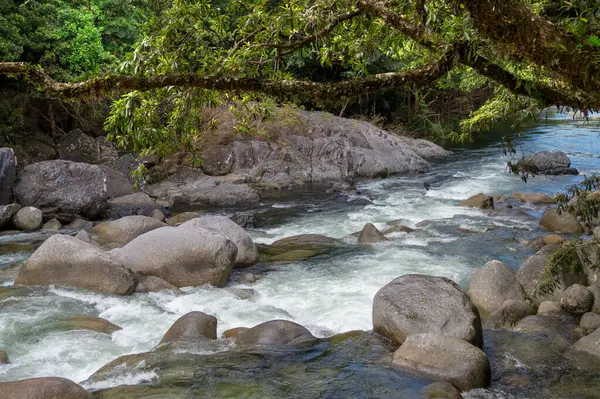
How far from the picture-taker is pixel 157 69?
566cm

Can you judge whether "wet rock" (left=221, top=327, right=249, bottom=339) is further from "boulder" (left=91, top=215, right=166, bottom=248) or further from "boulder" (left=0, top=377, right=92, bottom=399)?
"boulder" (left=91, top=215, right=166, bottom=248)

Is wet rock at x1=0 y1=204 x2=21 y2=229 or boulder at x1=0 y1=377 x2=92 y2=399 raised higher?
wet rock at x1=0 y1=204 x2=21 y2=229

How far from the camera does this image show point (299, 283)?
34.7ft

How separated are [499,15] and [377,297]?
584cm

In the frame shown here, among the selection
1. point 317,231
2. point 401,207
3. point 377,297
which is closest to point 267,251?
point 317,231

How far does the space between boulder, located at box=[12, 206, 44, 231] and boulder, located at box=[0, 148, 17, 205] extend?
2.82 ft

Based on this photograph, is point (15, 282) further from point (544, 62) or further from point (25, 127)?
point (25, 127)

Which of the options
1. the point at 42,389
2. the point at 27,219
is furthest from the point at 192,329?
the point at 27,219

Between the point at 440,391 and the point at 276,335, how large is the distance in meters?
2.30

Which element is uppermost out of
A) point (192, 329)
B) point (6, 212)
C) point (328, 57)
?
point (328, 57)

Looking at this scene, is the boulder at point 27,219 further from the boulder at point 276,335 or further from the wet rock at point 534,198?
the wet rock at point 534,198

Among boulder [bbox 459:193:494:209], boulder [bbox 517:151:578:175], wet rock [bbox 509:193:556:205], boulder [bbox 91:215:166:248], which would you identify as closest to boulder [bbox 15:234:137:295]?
boulder [bbox 91:215:166:248]

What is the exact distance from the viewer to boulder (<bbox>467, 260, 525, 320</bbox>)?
9.18m

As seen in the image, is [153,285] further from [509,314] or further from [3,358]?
[509,314]
